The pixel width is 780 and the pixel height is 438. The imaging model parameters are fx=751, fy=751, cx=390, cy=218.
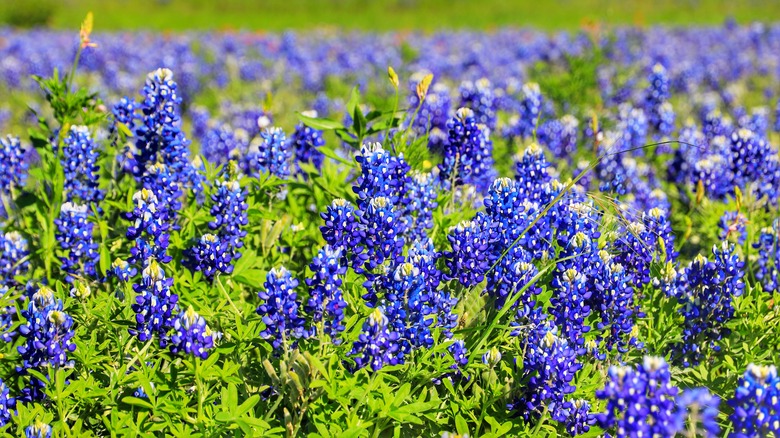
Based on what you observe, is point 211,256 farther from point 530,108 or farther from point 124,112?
point 530,108

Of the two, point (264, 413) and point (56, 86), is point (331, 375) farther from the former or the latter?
point (56, 86)

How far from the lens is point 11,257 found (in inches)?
154

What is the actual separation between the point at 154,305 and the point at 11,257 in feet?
4.69

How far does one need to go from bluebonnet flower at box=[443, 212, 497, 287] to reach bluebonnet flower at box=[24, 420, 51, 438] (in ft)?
5.47

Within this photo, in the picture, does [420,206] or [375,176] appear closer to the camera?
[375,176]

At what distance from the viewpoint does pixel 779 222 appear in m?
4.26

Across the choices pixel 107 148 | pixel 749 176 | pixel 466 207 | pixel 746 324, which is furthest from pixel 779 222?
pixel 107 148

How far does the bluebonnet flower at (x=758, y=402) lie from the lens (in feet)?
7.88

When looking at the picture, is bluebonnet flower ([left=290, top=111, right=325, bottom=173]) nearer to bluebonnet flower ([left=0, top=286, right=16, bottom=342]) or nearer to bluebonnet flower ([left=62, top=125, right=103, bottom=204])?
bluebonnet flower ([left=62, top=125, right=103, bottom=204])

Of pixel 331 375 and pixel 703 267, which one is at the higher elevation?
pixel 703 267

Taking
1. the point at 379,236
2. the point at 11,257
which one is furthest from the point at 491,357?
the point at 11,257

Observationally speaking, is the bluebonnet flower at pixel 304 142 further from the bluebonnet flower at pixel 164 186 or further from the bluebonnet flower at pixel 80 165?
the bluebonnet flower at pixel 80 165

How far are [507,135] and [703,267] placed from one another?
10.8ft

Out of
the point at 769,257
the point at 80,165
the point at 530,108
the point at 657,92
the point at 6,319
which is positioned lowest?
the point at 6,319
